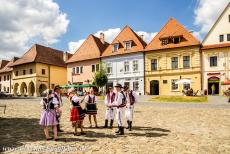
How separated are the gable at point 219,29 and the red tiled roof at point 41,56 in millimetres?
30797

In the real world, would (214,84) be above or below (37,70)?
below

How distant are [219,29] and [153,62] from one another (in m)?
10.6

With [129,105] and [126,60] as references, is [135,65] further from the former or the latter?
[129,105]

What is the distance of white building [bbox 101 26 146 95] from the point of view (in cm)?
3906

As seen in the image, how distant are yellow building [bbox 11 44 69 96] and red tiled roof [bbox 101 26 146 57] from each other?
525 inches

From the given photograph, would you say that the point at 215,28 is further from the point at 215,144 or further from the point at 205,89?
the point at 215,144

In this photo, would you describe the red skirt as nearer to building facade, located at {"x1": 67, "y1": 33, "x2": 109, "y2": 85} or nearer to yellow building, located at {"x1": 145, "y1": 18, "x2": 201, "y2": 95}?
yellow building, located at {"x1": 145, "y1": 18, "x2": 201, "y2": 95}

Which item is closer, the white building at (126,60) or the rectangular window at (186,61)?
the rectangular window at (186,61)

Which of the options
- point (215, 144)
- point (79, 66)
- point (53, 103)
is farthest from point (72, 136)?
point (79, 66)

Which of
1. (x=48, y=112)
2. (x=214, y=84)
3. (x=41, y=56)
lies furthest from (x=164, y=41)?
(x=48, y=112)

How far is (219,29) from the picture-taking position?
114 ft

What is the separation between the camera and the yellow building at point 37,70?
47844mm

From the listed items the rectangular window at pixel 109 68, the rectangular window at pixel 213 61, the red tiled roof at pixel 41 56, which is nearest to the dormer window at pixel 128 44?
the rectangular window at pixel 109 68

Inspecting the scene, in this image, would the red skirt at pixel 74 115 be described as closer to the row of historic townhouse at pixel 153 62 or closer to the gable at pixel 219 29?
the row of historic townhouse at pixel 153 62
